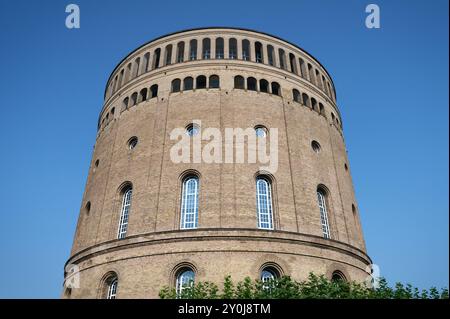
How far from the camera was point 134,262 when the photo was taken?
18.7 m

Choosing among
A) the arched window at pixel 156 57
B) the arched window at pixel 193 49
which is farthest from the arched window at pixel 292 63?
the arched window at pixel 156 57

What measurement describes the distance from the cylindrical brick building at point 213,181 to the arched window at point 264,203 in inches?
2.5

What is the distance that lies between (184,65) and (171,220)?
35.2 ft

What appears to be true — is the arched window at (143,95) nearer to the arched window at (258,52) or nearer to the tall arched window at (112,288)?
the arched window at (258,52)

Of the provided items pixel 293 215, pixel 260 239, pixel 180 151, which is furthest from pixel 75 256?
pixel 293 215

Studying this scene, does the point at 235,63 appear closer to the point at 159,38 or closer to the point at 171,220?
the point at 159,38

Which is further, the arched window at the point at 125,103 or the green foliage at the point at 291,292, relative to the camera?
the arched window at the point at 125,103

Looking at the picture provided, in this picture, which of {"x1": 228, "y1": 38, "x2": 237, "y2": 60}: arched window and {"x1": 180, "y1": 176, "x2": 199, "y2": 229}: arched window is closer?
{"x1": 180, "y1": 176, "x2": 199, "y2": 229}: arched window

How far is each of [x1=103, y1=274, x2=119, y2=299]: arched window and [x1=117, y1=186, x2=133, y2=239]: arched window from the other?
86.7 inches

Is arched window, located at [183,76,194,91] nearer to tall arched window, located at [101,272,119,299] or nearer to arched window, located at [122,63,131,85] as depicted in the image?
arched window, located at [122,63,131,85]

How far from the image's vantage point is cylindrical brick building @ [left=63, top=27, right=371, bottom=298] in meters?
18.4

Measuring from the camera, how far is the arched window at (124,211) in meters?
20.7

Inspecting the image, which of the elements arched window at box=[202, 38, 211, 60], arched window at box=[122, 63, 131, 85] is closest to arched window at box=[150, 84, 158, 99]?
arched window at box=[122, 63, 131, 85]

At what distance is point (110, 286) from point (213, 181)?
7.44m
